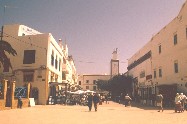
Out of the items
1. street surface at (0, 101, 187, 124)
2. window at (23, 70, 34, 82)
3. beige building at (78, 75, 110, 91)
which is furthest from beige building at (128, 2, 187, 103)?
beige building at (78, 75, 110, 91)

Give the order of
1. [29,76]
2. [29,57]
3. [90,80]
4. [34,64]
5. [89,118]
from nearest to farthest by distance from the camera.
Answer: [89,118] < [29,76] < [34,64] < [29,57] < [90,80]

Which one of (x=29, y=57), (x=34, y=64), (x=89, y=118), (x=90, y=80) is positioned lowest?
(x=89, y=118)

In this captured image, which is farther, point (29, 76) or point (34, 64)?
point (34, 64)

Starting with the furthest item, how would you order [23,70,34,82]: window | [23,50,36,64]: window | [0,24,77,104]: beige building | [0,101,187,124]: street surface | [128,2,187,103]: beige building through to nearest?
[23,50,36,64]: window, [23,70,34,82]: window, [0,24,77,104]: beige building, [128,2,187,103]: beige building, [0,101,187,124]: street surface

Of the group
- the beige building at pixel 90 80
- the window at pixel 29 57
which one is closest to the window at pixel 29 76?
the window at pixel 29 57

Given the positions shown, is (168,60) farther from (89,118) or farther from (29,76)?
(89,118)

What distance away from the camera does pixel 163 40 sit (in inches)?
1334

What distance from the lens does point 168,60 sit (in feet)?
104

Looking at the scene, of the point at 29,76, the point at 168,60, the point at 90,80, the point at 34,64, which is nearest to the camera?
the point at 168,60

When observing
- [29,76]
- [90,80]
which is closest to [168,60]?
[29,76]

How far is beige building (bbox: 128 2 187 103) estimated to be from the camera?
90.8ft

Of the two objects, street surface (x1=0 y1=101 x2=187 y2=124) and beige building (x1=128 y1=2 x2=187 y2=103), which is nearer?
street surface (x1=0 y1=101 x2=187 y2=124)

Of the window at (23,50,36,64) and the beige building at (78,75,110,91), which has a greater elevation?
the window at (23,50,36,64)

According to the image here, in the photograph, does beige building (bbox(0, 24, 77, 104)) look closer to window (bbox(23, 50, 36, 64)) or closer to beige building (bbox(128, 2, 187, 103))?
window (bbox(23, 50, 36, 64))
